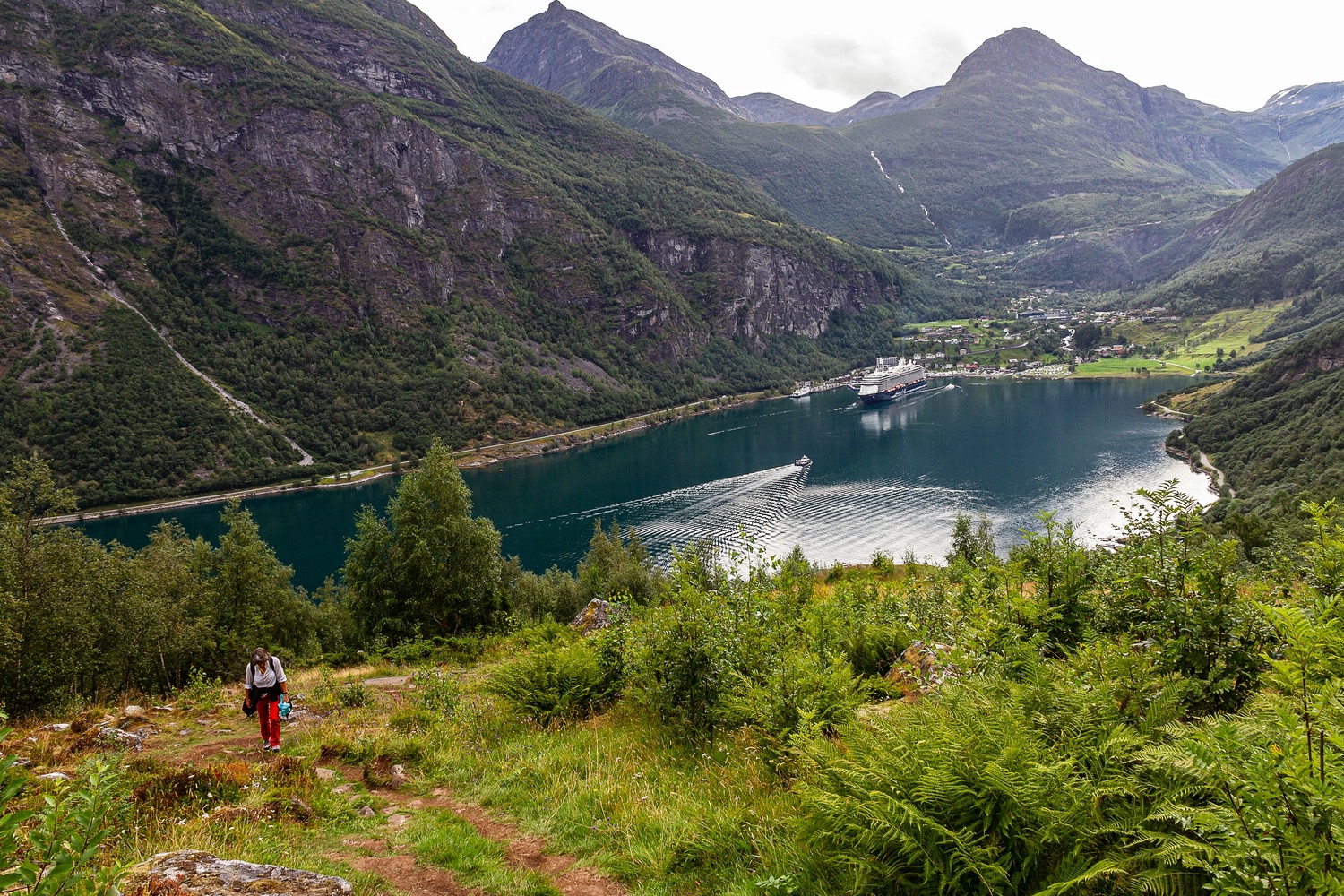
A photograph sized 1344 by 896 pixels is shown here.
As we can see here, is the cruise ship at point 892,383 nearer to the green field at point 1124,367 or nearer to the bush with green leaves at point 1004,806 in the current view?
the green field at point 1124,367

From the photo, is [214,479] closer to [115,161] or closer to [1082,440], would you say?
[115,161]

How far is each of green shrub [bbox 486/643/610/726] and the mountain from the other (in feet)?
359

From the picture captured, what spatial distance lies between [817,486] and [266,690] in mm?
72905

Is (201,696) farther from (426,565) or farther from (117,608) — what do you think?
(426,565)

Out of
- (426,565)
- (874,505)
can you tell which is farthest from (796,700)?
(874,505)

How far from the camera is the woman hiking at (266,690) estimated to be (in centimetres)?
925

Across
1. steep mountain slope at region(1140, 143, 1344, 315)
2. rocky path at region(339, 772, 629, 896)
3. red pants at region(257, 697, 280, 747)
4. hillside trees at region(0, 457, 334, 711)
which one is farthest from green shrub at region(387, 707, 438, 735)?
steep mountain slope at region(1140, 143, 1344, 315)

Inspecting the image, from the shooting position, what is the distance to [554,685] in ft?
31.0

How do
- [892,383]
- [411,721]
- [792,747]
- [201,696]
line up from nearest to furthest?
1. [792,747]
2. [411,721]
3. [201,696]
4. [892,383]

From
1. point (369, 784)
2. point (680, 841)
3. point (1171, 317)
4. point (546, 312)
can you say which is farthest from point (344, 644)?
point (1171, 317)

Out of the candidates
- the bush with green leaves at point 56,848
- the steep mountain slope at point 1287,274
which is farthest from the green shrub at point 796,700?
the steep mountain slope at point 1287,274

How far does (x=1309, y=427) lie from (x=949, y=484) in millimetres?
33026

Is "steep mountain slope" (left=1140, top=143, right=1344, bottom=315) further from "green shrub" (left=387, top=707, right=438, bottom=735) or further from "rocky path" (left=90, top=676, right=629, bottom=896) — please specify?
"rocky path" (left=90, top=676, right=629, bottom=896)

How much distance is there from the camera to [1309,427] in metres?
62.8
